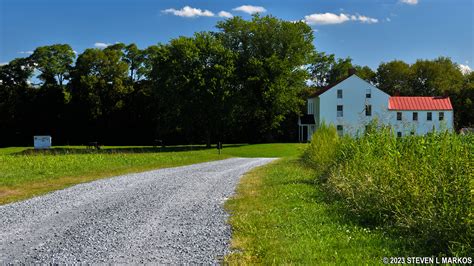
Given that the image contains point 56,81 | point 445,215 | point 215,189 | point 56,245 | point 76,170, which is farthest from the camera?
point 56,81

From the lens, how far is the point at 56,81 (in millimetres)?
69250

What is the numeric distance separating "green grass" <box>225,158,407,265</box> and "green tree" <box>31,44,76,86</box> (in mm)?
62644

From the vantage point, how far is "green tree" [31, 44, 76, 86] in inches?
2677

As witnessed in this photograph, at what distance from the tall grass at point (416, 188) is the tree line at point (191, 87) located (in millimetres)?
37854

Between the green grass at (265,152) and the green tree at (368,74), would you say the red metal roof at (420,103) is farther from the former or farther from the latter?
the green grass at (265,152)

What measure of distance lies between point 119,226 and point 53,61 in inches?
2553

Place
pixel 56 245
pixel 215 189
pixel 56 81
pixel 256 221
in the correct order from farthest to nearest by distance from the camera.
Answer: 1. pixel 56 81
2. pixel 215 189
3. pixel 256 221
4. pixel 56 245

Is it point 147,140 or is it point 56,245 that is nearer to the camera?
point 56,245

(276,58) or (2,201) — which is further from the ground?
(276,58)

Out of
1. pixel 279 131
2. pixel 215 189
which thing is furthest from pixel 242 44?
pixel 215 189

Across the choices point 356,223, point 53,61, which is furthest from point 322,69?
point 356,223

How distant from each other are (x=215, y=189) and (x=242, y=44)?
45861 mm

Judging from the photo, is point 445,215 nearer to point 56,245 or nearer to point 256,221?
point 256,221

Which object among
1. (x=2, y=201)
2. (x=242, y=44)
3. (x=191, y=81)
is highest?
(x=242, y=44)
